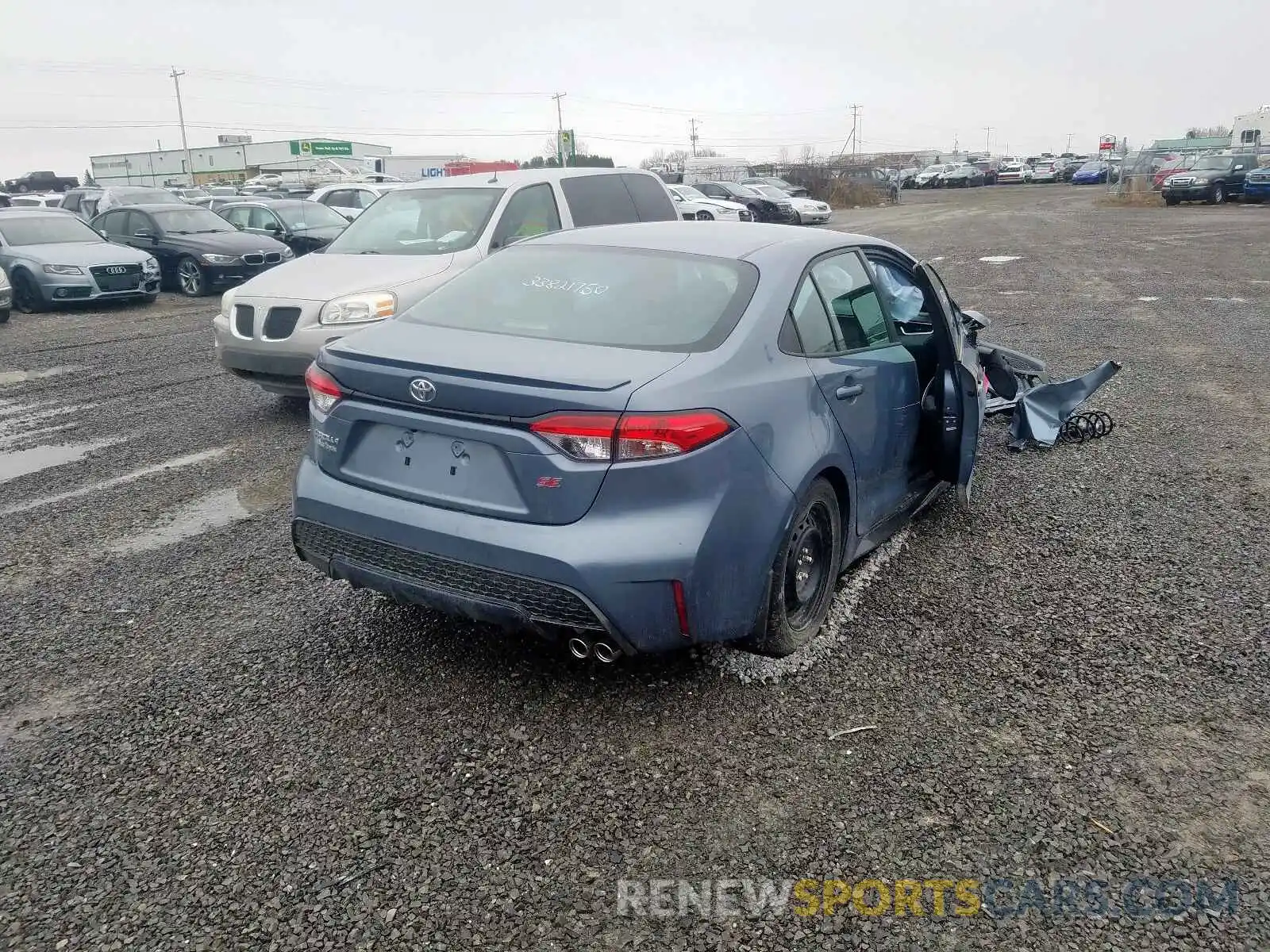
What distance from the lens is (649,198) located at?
9820 mm

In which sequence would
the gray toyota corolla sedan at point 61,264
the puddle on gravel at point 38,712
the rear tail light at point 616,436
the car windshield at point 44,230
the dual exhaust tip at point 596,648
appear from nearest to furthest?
the rear tail light at point 616,436 → the dual exhaust tip at point 596,648 → the puddle on gravel at point 38,712 → the gray toyota corolla sedan at point 61,264 → the car windshield at point 44,230

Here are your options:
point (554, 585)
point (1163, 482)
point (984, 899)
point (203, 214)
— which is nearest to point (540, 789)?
point (554, 585)

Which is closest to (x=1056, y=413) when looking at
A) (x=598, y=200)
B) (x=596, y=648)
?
(x=598, y=200)

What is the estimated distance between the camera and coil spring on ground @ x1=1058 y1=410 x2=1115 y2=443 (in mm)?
6906

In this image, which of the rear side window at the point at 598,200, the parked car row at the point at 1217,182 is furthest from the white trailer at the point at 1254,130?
the rear side window at the point at 598,200

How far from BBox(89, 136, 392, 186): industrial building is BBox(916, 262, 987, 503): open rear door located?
67.8 m

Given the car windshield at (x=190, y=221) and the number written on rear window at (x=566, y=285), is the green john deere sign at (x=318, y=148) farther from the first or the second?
the number written on rear window at (x=566, y=285)

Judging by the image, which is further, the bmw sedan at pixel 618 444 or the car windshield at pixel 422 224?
the car windshield at pixel 422 224

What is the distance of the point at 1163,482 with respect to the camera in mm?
5953

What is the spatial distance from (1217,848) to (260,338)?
22.0ft

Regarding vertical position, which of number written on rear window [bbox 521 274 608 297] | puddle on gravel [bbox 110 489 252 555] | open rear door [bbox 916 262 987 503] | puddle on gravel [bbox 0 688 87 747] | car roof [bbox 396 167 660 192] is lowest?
puddle on gravel [bbox 0 688 87 747]

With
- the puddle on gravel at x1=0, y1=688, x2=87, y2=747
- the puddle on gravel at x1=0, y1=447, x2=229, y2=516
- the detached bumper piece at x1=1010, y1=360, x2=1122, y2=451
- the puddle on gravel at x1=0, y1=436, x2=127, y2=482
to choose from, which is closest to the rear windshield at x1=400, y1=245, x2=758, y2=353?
the puddle on gravel at x1=0, y1=688, x2=87, y2=747

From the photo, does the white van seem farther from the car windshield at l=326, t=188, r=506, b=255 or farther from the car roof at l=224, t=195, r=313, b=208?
the car windshield at l=326, t=188, r=506, b=255

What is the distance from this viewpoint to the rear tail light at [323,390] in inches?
141
